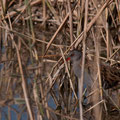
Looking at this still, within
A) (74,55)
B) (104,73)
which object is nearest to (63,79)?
(74,55)

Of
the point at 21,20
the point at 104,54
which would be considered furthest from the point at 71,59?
the point at 21,20

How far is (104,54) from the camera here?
6.66 m

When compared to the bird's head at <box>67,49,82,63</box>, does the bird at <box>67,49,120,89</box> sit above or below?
below

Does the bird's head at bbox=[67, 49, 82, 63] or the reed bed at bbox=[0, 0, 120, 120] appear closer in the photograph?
the reed bed at bbox=[0, 0, 120, 120]

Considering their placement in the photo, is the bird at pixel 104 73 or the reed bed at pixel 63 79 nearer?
the reed bed at pixel 63 79

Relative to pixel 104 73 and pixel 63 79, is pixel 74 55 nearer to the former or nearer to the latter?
pixel 63 79

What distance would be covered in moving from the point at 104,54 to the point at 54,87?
1.83 meters

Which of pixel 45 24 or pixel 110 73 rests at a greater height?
pixel 45 24

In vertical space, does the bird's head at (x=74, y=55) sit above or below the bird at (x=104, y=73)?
above

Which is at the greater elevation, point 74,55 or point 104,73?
point 74,55

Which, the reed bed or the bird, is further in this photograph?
the bird

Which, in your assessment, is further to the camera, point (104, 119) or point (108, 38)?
point (108, 38)

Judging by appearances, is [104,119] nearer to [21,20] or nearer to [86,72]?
[86,72]

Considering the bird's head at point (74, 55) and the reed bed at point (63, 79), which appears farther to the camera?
the bird's head at point (74, 55)
